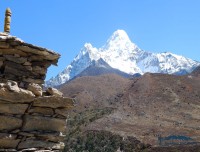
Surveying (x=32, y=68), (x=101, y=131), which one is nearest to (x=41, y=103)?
(x=32, y=68)

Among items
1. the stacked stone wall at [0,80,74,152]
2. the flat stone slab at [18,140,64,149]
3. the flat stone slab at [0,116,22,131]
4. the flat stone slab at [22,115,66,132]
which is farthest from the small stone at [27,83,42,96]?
the flat stone slab at [18,140,64,149]

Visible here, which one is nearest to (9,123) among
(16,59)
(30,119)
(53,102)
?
(30,119)

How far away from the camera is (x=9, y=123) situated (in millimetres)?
9625

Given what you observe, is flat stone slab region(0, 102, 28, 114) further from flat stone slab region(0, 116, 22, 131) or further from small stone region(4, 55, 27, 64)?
small stone region(4, 55, 27, 64)

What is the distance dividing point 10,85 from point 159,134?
69.9 m

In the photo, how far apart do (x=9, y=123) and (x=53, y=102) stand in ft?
3.81

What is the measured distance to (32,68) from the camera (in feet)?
34.4

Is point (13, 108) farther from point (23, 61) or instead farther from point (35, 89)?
point (23, 61)

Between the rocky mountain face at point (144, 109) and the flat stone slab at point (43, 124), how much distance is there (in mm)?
51469

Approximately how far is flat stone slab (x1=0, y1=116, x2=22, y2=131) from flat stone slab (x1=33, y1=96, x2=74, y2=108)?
587 millimetres

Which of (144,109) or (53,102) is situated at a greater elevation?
(144,109)

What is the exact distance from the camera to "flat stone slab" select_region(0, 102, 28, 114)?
31.4ft

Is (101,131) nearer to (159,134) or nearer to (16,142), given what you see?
(159,134)

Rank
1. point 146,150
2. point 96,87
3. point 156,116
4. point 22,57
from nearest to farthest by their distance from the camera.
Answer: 1. point 22,57
2. point 146,150
3. point 156,116
4. point 96,87
